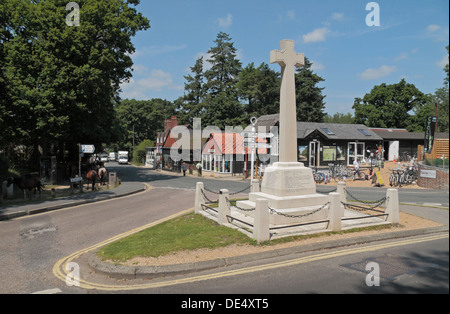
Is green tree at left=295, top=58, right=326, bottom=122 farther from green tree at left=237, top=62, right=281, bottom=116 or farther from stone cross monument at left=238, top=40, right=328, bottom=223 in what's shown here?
stone cross monument at left=238, top=40, right=328, bottom=223

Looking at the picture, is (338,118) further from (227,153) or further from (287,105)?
(287,105)

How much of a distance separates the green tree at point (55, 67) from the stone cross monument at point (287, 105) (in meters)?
18.7

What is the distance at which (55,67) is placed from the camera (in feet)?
76.7

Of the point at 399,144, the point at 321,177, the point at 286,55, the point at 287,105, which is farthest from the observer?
the point at 399,144

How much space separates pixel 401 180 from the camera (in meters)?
23.3

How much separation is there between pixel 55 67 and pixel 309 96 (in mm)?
48365

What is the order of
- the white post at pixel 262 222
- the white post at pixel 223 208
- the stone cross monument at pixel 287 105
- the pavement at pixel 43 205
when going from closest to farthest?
1. the white post at pixel 262 222
2. the white post at pixel 223 208
3. the stone cross monument at pixel 287 105
4. the pavement at pixel 43 205

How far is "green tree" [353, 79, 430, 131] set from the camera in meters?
59.9

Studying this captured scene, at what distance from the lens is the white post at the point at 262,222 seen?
8.00m

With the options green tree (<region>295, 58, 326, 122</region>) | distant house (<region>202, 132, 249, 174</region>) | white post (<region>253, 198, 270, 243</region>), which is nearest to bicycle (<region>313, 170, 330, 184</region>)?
distant house (<region>202, 132, 249, 174</region>)
